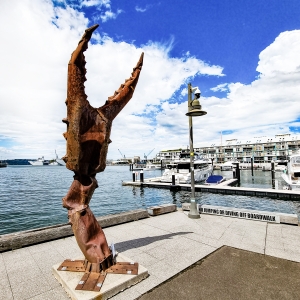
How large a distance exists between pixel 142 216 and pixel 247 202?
569 inches

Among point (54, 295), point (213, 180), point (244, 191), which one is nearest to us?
point (54, 295)

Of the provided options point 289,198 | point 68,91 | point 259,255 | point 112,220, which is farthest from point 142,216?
point 289,198

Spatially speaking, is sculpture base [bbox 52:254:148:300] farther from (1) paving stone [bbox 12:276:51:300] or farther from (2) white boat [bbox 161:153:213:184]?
(2) white boat [bbox 161:153:213:184]

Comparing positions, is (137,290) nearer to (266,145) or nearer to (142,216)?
(142,216)

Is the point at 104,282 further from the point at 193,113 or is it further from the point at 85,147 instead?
the point at 193,113

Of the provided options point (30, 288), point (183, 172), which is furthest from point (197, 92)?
point (183, 172)

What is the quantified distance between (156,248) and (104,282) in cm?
222

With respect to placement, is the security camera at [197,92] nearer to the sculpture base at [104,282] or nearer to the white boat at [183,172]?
the sculpture base at [104,282]

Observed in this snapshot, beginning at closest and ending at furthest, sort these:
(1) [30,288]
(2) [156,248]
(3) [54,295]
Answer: (3) [54,295] < (1) [30,288] < (2) [156,248]

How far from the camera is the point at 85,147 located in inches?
Result: 174

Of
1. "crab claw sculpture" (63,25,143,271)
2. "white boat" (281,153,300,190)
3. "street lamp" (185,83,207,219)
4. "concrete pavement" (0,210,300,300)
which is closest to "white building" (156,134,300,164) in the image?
"white boat" (281,153,300,190)

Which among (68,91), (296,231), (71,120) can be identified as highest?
(68,91)

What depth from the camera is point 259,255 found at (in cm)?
523

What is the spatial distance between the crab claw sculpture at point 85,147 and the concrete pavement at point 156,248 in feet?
3.09
